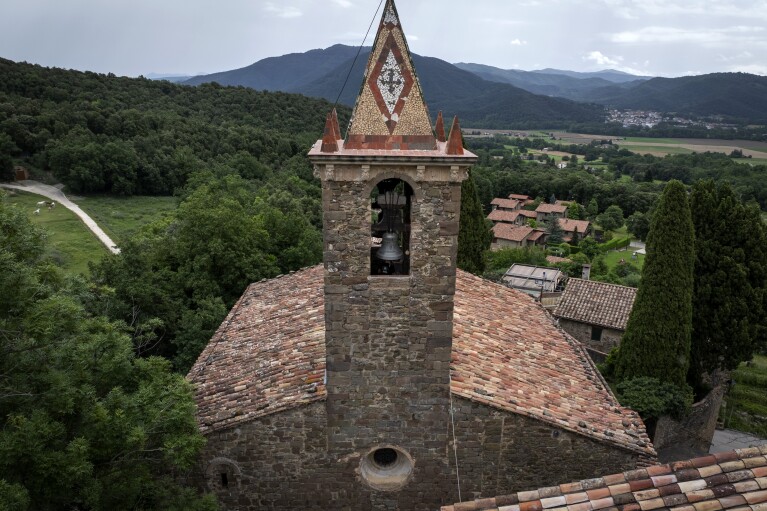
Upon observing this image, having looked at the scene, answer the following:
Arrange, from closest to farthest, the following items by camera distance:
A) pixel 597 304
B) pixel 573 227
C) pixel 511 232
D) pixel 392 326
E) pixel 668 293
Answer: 1. pixel 392 326
2. pixel 668 293
3. pixel 597 304
4. pixel 511 232
5. pixel 573 227

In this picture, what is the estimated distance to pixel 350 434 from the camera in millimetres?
9234

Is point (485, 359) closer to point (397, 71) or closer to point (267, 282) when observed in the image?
point (397, 71)

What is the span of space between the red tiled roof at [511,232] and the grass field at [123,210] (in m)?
36.9

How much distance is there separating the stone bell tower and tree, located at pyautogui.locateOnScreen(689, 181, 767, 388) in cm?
1678

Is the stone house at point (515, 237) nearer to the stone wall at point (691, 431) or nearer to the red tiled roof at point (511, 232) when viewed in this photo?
the red tiled roof at point (511, 232)

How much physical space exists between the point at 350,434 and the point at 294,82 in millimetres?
197894

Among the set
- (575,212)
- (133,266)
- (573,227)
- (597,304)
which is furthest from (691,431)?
(575,212)

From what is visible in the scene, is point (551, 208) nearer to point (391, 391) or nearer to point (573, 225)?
point (573, 225)

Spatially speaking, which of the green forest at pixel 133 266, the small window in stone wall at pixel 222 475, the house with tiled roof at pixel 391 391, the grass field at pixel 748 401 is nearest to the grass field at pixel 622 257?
the green forest at pixel 133 266

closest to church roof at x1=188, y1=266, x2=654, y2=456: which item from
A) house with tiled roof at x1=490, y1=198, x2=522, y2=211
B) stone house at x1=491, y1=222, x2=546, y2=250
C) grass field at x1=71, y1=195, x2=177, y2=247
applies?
grass field at x1=71, y1=195, x2=177, y2=247

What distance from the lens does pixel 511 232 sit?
202 feet

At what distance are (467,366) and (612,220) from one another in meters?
63.3

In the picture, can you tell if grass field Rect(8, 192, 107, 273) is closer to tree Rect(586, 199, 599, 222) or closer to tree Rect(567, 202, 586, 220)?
tree Rect(567, 202, 586, 220)

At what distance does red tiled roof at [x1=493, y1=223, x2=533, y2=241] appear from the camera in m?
60.2
